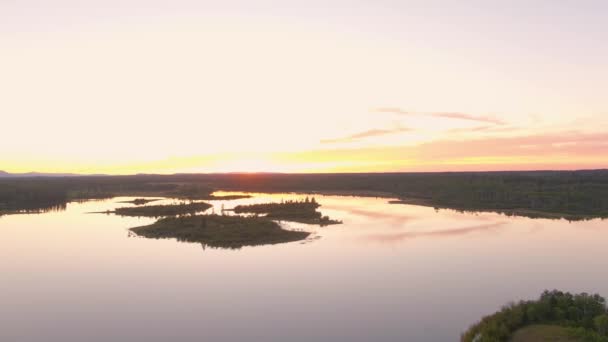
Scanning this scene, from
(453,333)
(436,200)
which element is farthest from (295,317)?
(436,200)

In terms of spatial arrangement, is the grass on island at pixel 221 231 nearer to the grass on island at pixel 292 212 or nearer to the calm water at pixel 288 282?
the calm water at pixel 288 282

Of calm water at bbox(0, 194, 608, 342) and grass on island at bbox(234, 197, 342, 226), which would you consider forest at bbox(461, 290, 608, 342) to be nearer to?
calm water at bbox(0, 194, 608, 342)

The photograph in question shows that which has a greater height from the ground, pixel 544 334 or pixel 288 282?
pixel 544 334

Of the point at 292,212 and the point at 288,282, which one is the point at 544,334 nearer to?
the point at 288,282

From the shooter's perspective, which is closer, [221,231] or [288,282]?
[288,282]

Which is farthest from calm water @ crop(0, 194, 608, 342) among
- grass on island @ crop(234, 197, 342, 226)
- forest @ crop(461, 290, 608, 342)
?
grass on island @ crop(234, 197, 342, 226)

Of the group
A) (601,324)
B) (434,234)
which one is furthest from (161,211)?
(601,324)
